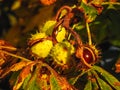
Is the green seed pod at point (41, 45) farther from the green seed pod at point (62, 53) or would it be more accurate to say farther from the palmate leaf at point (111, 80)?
the palmate leaf at point (111, 80)

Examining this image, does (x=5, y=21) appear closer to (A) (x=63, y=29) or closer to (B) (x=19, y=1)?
(B) (x=19, y=1)

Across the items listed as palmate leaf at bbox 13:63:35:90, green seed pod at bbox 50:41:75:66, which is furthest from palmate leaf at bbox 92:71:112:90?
palmate leaf at bbox 13:63:35:90

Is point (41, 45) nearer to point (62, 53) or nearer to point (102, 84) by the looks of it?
point (62, 53)

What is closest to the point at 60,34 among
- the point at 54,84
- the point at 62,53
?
the point at 62,53

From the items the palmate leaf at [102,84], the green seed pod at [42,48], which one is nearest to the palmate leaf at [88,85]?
the palmate leaf at [102,84]

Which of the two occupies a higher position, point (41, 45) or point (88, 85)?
point (41, 45)
